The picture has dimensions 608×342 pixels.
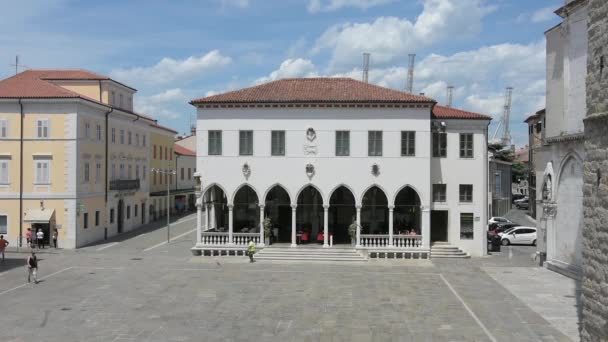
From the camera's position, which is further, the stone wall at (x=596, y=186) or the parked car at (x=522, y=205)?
the parked car at (x=522, y=205)

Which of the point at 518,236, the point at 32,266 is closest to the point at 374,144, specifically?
the point at 518,236

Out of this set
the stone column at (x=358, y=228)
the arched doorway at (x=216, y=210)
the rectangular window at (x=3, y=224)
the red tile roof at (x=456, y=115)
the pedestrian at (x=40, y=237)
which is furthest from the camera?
the rectangular window at (x=3, y=224)

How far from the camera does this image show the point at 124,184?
48.0 metres

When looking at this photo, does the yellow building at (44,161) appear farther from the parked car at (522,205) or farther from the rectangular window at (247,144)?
the parked car at (522,205)

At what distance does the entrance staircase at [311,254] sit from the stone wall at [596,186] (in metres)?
20.8

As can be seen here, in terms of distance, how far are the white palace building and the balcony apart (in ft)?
39.2

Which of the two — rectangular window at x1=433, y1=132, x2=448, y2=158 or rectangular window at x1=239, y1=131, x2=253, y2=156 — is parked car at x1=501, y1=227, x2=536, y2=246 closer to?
rectangular window at x1=433, y1=132, x2=448, y2=158

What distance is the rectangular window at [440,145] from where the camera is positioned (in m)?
37.1

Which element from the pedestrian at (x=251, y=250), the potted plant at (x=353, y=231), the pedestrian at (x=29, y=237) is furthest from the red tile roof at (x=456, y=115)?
the pedestrian at (x=29, y=237)

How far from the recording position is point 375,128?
35.9m

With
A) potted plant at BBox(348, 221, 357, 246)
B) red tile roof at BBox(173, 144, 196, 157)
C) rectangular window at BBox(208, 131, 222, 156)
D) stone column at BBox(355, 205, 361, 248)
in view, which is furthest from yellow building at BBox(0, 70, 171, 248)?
red tile roof at BBox(173, 144, 196, 157)

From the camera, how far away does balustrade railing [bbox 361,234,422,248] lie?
1405 inches

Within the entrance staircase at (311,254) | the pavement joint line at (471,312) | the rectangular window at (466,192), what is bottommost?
the pavement joint line at (471,312)

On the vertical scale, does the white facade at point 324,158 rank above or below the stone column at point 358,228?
above
